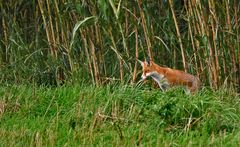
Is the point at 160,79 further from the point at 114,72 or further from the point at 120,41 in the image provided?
the point at 120,41

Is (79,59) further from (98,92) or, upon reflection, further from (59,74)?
(98,92)

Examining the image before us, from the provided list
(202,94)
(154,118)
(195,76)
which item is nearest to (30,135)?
(154,118)

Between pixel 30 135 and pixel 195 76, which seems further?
pixel 195 76

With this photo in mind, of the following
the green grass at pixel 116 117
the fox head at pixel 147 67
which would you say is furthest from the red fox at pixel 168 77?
the green grass at pixel 116 117

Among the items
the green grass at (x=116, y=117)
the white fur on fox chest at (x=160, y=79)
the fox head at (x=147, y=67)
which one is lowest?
the white fur on fox chest at (x=160, y=79)

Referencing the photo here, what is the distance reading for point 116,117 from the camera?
17.0 feet

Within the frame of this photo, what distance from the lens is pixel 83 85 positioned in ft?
21.0

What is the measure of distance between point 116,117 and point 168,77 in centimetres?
142

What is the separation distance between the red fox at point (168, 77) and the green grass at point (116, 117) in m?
0.15

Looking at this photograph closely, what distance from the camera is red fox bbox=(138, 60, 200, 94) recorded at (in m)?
6.22

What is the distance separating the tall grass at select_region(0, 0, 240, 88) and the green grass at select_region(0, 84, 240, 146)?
589 mm

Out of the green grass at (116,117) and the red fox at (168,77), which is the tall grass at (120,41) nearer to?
the red fox at (168,77)

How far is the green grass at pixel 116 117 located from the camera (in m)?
4.67

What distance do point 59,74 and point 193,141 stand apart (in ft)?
10.3
